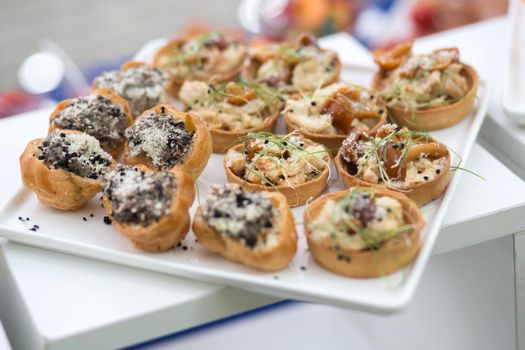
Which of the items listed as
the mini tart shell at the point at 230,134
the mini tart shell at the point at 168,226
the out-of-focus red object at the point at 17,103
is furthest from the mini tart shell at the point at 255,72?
the out-of-focus red object at the point at 17,103

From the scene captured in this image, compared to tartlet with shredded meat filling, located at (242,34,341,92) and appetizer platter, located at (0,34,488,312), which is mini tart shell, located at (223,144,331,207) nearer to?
appetizer platter, located at (0,34,488,312)

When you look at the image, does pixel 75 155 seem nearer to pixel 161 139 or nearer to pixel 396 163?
pixel 161 139

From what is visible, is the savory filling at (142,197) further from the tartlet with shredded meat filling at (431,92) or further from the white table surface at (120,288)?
the tartlet with shredded meat filling at (431,92)

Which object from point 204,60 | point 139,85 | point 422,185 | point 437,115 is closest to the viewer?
point 422,185

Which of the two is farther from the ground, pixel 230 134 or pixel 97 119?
pixel 97 119

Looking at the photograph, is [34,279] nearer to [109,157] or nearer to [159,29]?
[109,157]

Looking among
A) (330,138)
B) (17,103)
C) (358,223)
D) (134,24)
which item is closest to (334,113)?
(330,138)

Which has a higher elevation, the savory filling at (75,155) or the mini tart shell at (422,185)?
the savory filling at (75,155)
